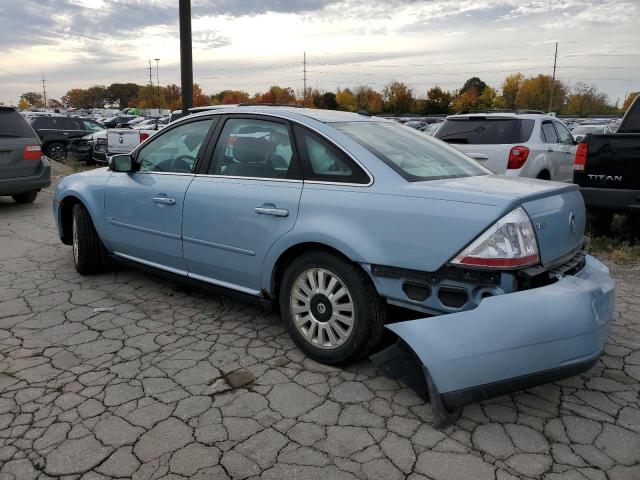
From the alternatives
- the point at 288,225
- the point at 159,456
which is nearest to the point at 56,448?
the point at 159,456

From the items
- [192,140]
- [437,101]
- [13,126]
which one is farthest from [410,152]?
Answer: [437,101]

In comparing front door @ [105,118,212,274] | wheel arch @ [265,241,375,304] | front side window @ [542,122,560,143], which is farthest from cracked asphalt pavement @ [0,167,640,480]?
front side window @ [542,122,560,143]

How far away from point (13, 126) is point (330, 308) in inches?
296

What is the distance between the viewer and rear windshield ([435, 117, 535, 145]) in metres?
7.76

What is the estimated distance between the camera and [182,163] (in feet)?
13.9

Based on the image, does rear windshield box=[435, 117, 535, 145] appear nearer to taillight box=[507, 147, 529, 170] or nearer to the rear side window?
taillight box=[507, 147, 529, 170]

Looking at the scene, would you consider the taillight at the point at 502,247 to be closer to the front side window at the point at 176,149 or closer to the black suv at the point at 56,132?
the front side window at the point at 176,149

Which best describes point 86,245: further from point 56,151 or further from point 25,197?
point 56,151

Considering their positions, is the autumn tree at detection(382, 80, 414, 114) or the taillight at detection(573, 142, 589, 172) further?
the autumn tree at detection(382, 80, 414, 114)

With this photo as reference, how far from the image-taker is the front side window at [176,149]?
13.7 ft

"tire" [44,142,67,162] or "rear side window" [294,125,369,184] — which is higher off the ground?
"rear side window" [294,125,369,184]

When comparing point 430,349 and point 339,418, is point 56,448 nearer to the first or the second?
point 339,418

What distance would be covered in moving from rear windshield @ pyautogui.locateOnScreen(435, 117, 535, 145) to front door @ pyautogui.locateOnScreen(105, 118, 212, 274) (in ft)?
15.8

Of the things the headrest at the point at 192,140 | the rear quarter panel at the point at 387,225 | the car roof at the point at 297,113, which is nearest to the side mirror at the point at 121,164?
the headrest at the point at 192,140
